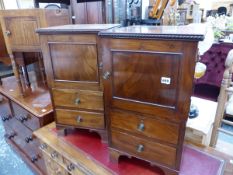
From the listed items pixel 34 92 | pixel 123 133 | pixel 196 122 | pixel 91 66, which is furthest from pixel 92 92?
pixel 34 92

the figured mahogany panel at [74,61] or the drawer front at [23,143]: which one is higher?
the figured mahogany panel at [74,61]

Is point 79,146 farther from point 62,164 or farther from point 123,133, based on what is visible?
point 123,133

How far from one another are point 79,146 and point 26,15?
2.66 feet

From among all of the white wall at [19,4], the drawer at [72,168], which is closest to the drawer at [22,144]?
the drawer at [72,168]

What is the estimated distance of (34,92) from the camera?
1.56 meters

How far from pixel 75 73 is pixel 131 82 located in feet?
1.04

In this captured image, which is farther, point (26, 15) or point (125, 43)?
point (26, 15)

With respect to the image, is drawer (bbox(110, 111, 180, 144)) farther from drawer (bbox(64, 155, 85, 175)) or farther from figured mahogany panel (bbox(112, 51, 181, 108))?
drawer (bbox(64, 155, 85, 175))

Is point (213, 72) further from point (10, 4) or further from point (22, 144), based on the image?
point (10, 4)

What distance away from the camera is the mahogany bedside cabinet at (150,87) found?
603 mm

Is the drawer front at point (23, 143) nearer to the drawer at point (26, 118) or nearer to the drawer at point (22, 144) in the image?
the drawer at point (22, 144)

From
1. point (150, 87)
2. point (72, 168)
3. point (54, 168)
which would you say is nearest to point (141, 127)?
point (150, 87)

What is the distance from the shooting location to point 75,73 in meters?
0.90

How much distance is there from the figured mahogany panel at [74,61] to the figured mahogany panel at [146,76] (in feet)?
0.53
